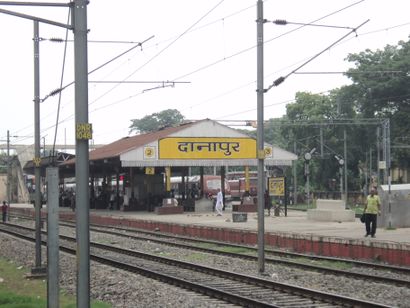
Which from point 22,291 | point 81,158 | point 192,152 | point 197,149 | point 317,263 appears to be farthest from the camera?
point 197,149

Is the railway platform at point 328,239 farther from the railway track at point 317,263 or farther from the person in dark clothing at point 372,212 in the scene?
the railway track at point 317,263

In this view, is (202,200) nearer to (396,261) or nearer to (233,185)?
(396,261)

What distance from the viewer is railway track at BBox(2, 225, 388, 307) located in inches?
440

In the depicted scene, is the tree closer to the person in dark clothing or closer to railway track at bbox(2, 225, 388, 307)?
Result: the person in dark clothing

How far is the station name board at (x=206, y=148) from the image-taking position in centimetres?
4328

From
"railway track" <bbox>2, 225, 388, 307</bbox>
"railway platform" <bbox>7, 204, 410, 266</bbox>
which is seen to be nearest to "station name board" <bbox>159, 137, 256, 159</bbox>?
"railway platform" <bbox>7, 204, 410, 266</bbox>

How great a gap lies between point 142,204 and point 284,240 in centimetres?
2849

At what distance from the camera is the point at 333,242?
1948 centimetres

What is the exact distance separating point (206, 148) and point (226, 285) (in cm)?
Result: 3099

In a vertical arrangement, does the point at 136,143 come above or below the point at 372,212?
above

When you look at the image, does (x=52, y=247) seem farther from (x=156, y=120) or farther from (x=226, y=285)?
(x=156, y=120)

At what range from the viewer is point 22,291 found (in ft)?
42.2

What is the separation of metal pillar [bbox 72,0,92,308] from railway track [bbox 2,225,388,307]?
4320 mm

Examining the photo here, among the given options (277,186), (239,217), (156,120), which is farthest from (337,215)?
(156,120)
